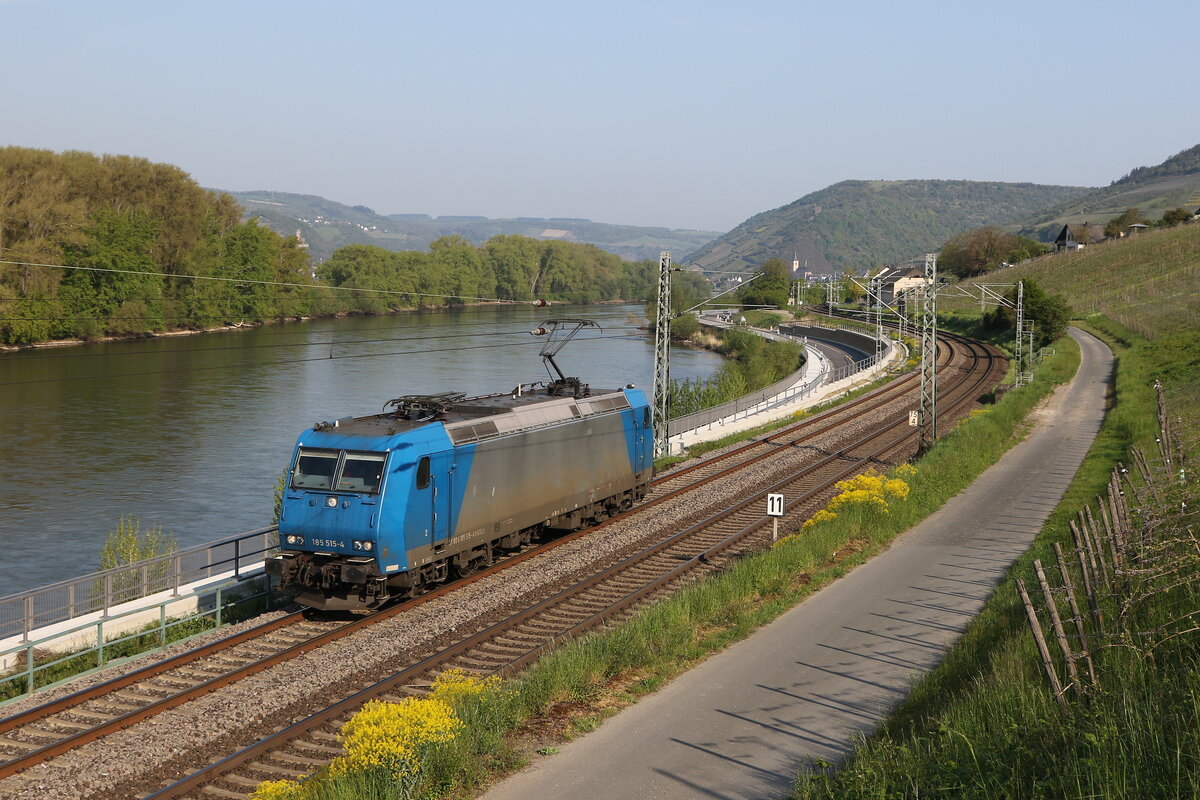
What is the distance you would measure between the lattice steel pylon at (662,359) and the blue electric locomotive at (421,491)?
36.6 ft

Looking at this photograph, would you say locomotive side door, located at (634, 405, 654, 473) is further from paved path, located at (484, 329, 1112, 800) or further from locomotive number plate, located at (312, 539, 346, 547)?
locomotive number plate, located at (312, 539, 346, 547)

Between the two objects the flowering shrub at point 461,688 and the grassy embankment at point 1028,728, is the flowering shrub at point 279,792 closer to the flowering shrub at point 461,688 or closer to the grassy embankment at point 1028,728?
the flowering shrub at point 461,688

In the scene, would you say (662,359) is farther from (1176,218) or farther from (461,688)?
(1176,218)

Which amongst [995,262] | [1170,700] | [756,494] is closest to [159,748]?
[1170,700]

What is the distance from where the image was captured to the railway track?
12.7 m

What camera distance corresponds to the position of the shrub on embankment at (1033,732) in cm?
820

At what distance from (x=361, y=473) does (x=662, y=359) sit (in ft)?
67.0

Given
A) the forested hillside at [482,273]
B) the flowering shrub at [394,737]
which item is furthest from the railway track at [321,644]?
the forested hillside at [482,273]

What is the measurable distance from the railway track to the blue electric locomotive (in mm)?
661

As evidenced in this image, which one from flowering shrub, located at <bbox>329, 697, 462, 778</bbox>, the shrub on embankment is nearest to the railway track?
flowering shrub, located at <bbox>329, 697, 462, 778</bbox>

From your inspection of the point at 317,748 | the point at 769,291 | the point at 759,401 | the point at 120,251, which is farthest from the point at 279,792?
the point at 769,291

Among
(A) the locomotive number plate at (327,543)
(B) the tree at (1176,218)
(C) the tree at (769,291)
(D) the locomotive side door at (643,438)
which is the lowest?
(A) the locomotive number plate at (327,543)

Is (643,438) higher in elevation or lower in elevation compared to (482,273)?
lower

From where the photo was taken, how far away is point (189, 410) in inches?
2329
